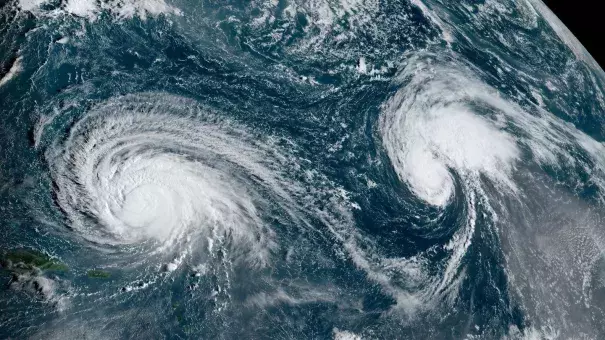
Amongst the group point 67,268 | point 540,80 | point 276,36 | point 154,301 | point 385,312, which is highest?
point 540,80

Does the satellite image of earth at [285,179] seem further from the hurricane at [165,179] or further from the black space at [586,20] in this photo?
the black space at [586,20]

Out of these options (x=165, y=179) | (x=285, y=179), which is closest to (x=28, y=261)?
(x=165, y=179)

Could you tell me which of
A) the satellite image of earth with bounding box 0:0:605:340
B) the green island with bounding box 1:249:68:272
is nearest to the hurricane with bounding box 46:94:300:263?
the satellite image of earth with bounding box 0:0:605:340

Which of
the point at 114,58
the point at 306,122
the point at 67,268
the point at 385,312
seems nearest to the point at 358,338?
the point at 385,312

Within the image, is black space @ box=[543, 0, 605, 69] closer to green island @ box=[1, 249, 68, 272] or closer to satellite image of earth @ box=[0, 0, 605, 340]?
satellite image of earth @ box=[0, 0, 605, 340]

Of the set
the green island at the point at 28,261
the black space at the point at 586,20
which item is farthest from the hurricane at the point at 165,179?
the black space at the point at 586,20

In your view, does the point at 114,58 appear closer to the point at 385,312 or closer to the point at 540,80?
the point at 385,312

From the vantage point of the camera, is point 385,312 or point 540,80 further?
point 540,80
